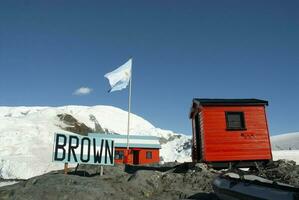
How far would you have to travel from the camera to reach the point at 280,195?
756cm

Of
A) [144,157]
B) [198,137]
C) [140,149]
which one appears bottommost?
[144,157]

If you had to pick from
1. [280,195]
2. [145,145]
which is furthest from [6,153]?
[280,195]

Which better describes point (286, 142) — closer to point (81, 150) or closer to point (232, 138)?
point (232, 138)

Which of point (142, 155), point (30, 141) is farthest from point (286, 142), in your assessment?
point (30, 141)

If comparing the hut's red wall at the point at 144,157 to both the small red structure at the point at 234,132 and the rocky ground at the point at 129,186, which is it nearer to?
the small red structure at the point at 234,132

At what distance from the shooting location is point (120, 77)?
28844 mm

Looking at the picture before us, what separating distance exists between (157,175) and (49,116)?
6331 cm

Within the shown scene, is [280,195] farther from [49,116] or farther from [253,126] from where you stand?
[49,116]

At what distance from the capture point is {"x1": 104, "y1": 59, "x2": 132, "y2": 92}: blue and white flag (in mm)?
27605

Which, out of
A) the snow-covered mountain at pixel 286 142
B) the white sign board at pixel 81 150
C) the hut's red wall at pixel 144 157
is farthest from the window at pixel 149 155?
the snow-covered mountain at pixel 286 142

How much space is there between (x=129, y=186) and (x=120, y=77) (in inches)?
650

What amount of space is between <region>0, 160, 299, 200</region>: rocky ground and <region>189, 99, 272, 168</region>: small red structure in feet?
4.04

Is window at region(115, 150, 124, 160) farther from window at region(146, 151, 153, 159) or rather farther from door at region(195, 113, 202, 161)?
door at region(195, 113, 202, 161)

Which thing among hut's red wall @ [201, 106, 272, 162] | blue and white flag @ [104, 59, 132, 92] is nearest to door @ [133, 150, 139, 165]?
blue and white flag @ [104, 59, 132, 92]
